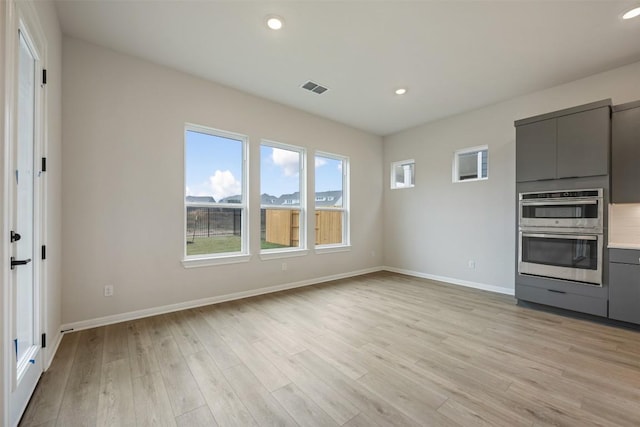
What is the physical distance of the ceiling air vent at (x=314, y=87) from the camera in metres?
3.71

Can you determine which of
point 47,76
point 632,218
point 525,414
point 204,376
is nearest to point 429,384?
point 525,414

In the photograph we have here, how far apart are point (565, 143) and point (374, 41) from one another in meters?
2.60

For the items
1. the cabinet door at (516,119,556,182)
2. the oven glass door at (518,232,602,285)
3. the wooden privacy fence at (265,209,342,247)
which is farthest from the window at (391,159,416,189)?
the oven glass door at (518,232,602,285)

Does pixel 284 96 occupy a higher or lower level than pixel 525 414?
higher

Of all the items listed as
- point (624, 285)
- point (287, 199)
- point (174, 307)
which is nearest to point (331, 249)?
point (287, 199)

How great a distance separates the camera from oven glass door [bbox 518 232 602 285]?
3.02 m

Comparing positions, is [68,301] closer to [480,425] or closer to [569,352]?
[480,425]

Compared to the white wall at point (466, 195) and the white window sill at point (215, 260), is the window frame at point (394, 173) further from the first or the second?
the white window sill at point (215, 260)

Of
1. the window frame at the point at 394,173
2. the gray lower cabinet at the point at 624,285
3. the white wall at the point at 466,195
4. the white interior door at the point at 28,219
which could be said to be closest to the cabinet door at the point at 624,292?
the gray lower cabinet at the point at 624,285

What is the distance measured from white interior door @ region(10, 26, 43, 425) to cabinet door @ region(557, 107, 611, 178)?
506 centimetres

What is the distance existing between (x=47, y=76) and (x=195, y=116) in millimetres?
1479

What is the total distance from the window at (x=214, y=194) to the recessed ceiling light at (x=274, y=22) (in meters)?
1.66

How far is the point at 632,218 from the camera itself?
3213 millimetres

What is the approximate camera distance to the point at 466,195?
4.62 meters
